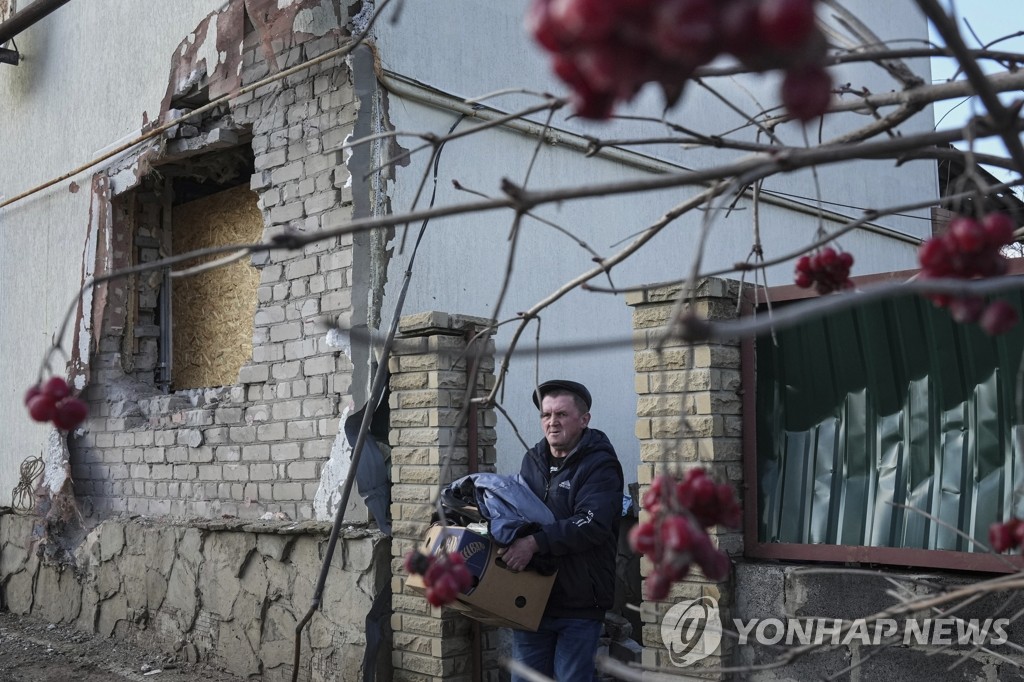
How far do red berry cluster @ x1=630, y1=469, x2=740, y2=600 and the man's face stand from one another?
2.64 metres

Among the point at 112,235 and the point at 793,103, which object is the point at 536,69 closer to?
the point at 112,235

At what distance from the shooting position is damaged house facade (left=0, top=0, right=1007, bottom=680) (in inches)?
183

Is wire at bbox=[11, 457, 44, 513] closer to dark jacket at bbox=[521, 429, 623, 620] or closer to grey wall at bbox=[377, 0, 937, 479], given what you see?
grey wall at bbox=[377, 0, 937, 479]

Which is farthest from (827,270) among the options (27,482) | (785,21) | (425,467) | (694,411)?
Result: (27,482)

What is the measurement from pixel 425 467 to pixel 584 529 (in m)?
0.98

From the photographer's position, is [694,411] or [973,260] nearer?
[973,260]

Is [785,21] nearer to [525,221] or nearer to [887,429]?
[887,429]

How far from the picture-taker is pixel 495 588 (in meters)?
3.79

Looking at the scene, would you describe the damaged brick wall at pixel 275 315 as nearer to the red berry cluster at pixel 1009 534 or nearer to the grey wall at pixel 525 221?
the grey wall at pixel 525 221

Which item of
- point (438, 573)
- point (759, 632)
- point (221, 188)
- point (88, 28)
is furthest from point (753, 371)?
point (88, 28)

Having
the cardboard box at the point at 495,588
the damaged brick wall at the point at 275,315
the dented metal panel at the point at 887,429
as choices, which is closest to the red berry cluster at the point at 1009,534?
the dented metal panel at the point at 887,429

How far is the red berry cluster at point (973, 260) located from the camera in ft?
4.00

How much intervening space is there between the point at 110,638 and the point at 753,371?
4.67 metres

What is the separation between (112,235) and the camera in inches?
264
